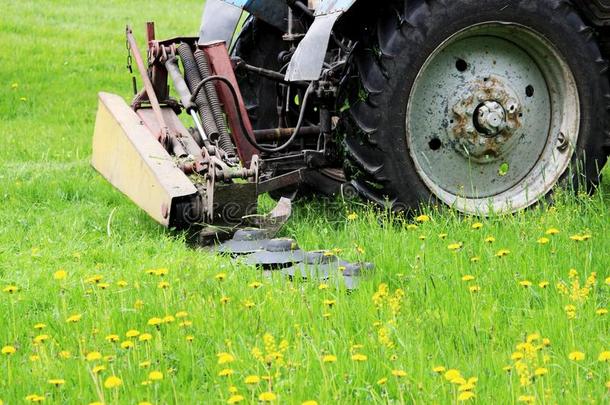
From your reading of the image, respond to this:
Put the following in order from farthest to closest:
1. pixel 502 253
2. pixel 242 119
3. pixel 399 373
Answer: pixel 242 119 → pixel 502 253 → pixel 399 373

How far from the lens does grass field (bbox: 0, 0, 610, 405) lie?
2953mm

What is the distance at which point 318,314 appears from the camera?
3.62 metres

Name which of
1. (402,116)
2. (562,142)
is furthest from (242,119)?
(562,142)

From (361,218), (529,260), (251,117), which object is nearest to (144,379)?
(529,260)

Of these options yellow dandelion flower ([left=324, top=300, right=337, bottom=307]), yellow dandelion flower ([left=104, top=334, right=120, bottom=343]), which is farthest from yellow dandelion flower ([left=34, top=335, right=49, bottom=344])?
yellow dandelion flower ([left=324, top=300, right=337, bottom=307])

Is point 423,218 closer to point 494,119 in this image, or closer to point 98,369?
point 494,119

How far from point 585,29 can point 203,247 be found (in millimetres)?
2149

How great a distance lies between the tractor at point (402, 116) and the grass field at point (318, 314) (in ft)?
0.77

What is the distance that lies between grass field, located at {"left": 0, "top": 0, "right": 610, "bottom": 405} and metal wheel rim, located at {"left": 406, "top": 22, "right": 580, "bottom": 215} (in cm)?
28

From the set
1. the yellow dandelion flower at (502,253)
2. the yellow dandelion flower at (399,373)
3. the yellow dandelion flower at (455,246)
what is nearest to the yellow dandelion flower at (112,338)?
the yellow dandelion flower at (399,373)

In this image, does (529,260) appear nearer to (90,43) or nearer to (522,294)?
(522,294)

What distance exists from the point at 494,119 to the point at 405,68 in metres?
0.55

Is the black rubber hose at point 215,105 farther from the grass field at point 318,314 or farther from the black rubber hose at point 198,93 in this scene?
the grass field at point 318,314

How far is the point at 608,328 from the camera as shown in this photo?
11.1 feet
